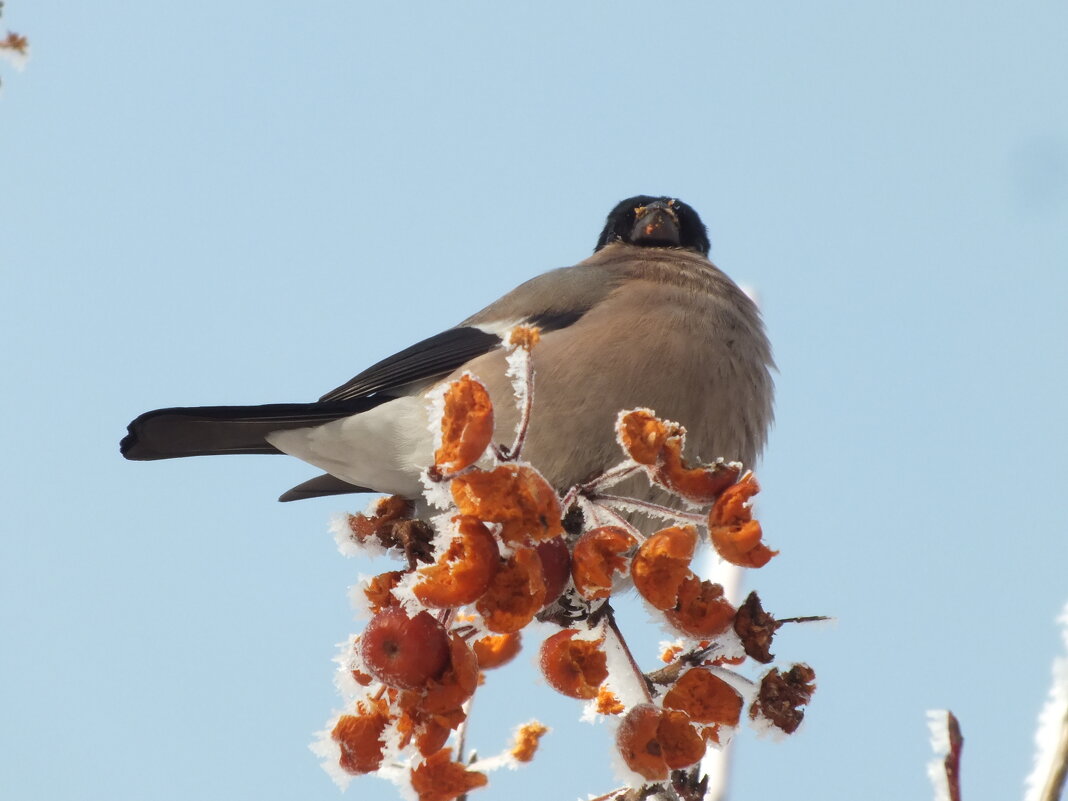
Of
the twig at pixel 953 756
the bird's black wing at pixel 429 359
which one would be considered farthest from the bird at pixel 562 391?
the twig at pixel 953 756

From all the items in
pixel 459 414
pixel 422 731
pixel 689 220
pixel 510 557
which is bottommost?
pixel 422 731

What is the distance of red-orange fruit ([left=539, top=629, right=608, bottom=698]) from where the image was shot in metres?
1.87

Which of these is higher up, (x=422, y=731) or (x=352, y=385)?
(x=352, y=385)

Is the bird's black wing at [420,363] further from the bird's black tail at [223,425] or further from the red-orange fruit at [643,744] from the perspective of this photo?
the red-orange fruit at [643,744]

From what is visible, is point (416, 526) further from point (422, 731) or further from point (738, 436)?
point (738, 436)

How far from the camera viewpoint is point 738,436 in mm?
3088

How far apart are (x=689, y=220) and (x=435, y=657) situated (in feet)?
10.1

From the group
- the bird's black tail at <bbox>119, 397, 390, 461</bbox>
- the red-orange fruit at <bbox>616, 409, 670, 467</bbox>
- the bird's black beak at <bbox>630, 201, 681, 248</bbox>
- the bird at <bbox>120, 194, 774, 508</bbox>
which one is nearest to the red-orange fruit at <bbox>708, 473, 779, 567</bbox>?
the red-orange fruit at <bbox>616, 409, 670, 467</bbox>

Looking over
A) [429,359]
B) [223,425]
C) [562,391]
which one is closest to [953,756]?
[562,391]

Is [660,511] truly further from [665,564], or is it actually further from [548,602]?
[548,602]

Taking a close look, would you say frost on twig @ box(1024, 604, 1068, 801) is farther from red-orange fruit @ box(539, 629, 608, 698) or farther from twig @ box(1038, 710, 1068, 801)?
red-orange fruit @ box(539, 629, 608, 698)

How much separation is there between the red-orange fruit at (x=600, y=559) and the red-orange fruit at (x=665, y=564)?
3 centimetres

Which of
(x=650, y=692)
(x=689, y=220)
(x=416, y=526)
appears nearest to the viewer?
(x=650, y=692)

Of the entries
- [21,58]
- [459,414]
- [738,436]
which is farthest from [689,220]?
[459,414]
